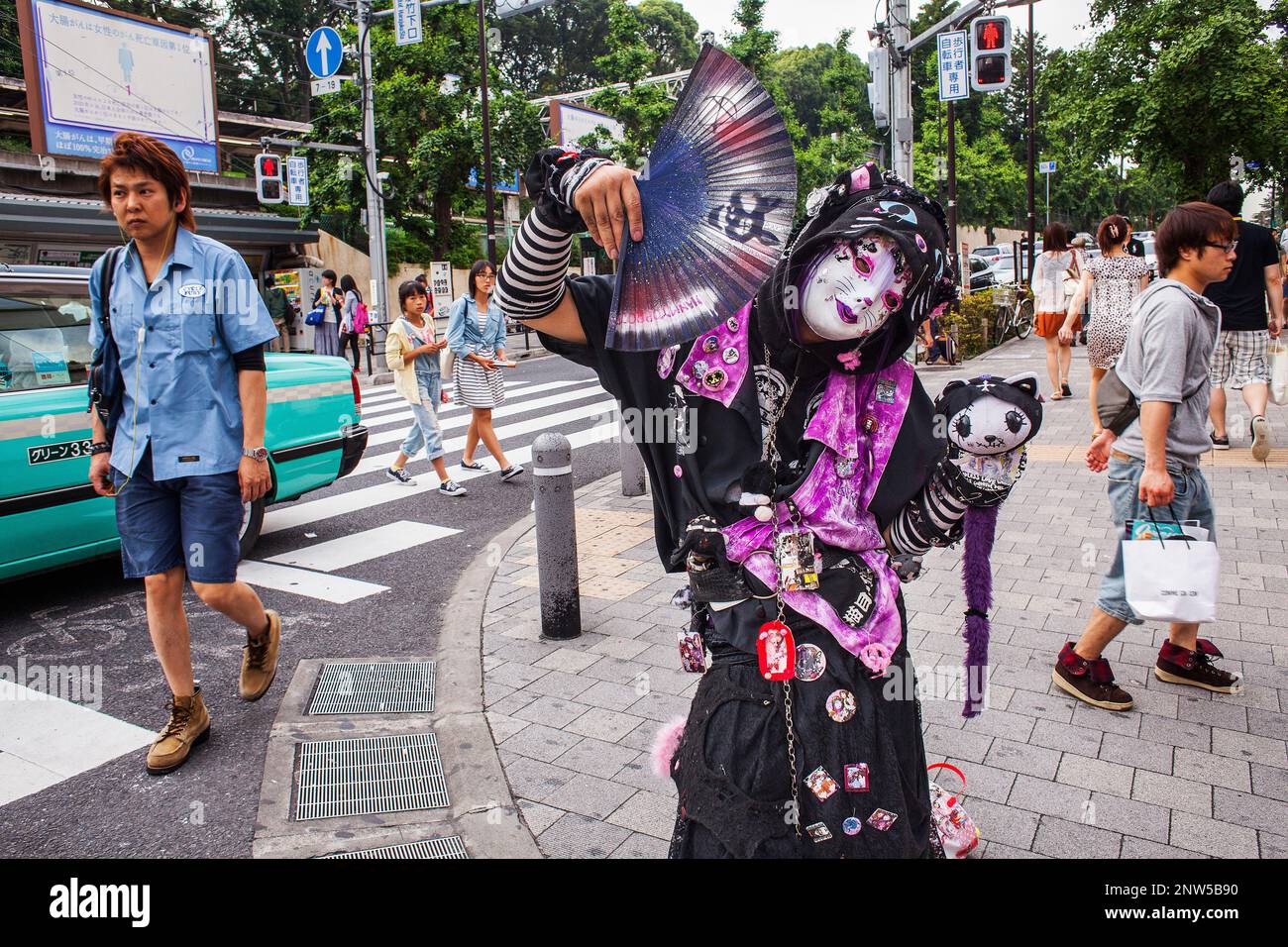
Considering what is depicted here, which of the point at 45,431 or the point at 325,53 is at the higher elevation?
the point at 325,53

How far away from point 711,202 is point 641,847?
204cm

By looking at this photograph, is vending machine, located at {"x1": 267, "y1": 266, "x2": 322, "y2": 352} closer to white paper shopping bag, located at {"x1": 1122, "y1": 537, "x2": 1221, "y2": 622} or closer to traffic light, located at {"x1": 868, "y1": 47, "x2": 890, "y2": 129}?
traffic light, located at {"x1": 868, "y1": 47, "x2": 890, "y2": 129}

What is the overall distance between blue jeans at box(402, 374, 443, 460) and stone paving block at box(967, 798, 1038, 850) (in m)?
5.96

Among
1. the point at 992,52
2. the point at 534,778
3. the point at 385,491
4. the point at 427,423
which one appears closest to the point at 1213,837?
the point at 534,778

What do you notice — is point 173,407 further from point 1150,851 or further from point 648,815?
point 1150,851

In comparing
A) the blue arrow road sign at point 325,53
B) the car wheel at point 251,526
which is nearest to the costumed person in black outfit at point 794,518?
the car wheel at point 251,526

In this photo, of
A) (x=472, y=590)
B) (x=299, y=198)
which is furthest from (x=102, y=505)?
(x=299, y=198)

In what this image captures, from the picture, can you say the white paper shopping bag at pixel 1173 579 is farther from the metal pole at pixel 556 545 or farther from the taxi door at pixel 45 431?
the taxi door at pixel 45 431

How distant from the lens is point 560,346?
184 cm

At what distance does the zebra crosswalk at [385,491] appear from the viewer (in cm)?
584

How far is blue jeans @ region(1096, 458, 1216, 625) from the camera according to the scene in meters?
3.52

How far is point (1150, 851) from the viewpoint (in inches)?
106
